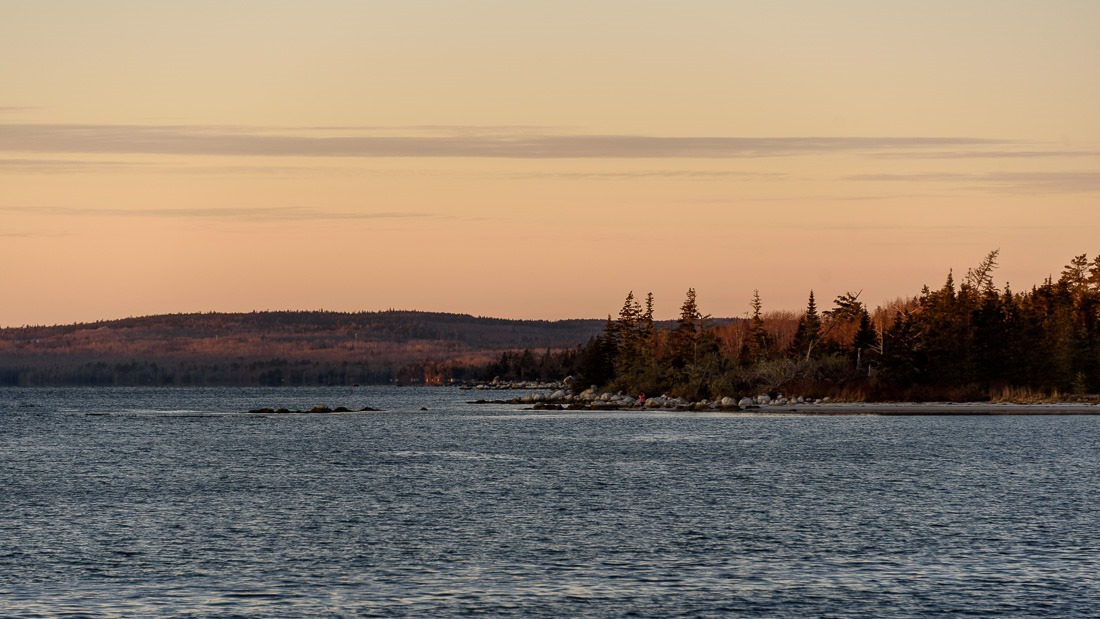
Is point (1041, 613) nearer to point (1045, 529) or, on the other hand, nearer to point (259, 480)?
point (1045, 529)

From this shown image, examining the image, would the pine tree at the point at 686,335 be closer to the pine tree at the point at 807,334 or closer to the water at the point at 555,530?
the pine tree at the point at 807,334

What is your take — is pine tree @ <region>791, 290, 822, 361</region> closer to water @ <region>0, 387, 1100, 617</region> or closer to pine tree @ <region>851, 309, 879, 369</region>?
pine tree @ <region>851, 309, 879, 369</region>

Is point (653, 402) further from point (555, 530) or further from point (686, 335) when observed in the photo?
point (555, 530)

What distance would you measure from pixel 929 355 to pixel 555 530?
105m

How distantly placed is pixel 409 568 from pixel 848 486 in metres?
25.2

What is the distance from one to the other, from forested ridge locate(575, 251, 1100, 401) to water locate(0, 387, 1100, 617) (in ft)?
Answer: 189

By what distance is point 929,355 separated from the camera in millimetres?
135875

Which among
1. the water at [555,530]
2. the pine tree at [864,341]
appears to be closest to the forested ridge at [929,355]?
the pine tree at [864,341]

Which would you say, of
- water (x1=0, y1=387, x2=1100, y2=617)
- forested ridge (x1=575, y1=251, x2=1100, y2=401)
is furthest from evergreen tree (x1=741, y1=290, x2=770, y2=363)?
water (x1=0, y1=387, x2=1100, y2=617)

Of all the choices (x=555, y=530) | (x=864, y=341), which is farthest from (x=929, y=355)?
(x=555, y=530)

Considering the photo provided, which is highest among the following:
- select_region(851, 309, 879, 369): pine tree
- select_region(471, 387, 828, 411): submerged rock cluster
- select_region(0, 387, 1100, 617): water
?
select_region(851, 309, 879, 369): pine tree

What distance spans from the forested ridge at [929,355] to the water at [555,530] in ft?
189

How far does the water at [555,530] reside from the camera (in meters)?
27.6

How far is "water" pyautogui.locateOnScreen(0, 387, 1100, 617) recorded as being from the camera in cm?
2764
